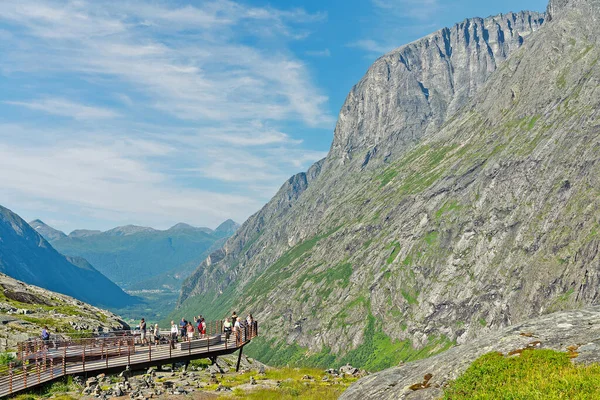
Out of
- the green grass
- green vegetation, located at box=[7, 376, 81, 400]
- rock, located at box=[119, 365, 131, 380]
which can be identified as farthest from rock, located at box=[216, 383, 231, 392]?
the green grass

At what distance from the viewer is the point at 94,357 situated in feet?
142

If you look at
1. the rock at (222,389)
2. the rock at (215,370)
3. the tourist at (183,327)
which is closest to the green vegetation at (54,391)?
the rock at (222,389)

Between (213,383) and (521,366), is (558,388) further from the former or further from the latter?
(213,383)

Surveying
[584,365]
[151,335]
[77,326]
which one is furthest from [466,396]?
[77,326]

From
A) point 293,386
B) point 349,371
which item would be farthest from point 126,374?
point 349,371

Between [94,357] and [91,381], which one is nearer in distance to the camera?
[91,381]

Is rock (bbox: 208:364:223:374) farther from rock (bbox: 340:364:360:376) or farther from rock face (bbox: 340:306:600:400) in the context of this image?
rock face (bbox: 340:306:600:400)

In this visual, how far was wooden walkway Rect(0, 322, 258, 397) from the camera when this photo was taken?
34750mm

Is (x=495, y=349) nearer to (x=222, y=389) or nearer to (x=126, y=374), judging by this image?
(x=222, y=389)

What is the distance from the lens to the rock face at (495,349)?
19766 mm

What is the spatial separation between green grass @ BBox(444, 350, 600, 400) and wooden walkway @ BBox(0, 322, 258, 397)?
2938 cm

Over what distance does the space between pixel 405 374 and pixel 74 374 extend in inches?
1094

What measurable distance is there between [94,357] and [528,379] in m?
38.5

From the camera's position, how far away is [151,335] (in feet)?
175
